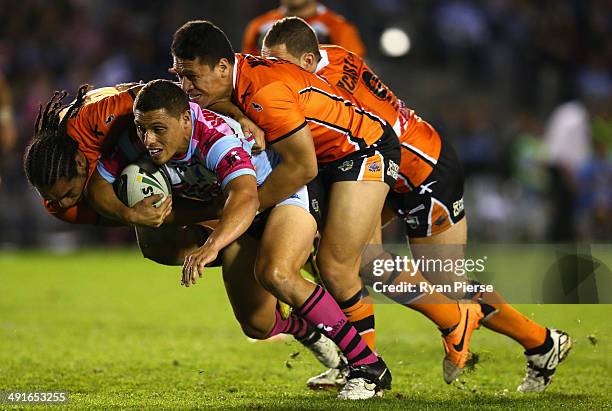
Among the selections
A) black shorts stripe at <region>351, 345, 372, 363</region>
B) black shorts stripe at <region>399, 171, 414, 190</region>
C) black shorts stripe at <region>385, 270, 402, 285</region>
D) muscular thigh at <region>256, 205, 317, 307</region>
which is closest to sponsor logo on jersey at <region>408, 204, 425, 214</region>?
black shorts stripe at <region>399, 171, 414, 190</region>

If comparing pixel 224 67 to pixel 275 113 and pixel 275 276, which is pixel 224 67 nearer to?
pixel 275 113

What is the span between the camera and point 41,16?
1786 centimetres

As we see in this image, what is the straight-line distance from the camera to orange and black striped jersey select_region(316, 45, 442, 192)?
682 centimetres

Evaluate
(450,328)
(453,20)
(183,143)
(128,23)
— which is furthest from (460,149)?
A: (183,143)

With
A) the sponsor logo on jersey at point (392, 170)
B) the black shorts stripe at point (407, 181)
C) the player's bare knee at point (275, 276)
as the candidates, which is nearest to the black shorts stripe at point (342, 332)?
the player's bare knee at point (275, 276)

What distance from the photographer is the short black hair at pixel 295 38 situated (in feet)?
22.5

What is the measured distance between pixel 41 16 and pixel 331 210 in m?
12.7

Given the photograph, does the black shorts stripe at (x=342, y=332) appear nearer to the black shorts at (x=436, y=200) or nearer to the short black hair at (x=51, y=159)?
the black shorts at (x=436, y=200)

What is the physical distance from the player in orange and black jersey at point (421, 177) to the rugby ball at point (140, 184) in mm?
1215

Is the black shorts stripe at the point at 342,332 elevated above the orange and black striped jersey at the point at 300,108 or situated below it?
below

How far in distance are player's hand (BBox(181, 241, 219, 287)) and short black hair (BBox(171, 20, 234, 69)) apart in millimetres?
1163

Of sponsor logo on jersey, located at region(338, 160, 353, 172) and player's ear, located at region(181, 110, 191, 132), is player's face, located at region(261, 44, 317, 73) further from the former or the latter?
player's ear, located at region(181, 110, 191, 132)

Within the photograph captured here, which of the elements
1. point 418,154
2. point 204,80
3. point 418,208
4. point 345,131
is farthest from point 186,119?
point 418,208

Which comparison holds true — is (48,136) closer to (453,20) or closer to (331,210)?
(331,210)
